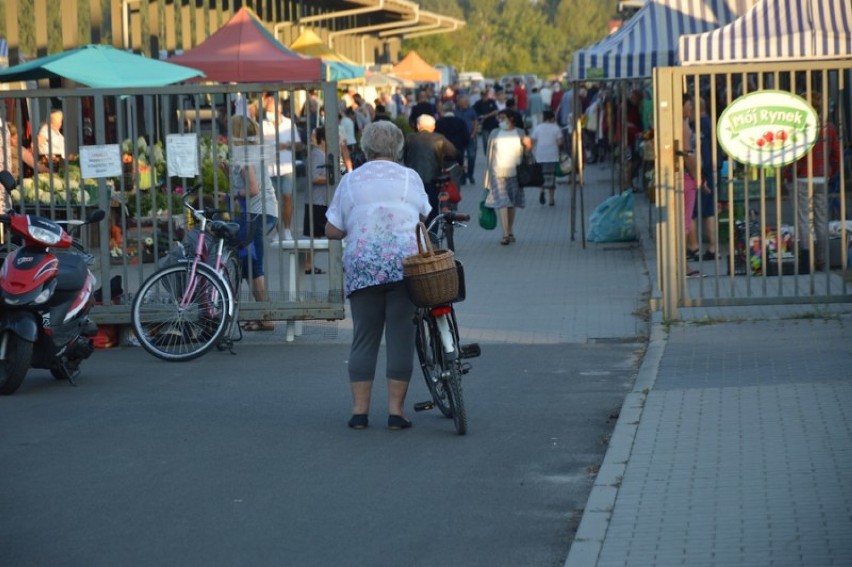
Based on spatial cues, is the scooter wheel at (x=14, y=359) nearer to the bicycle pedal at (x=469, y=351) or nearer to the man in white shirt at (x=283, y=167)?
the man in white shirt at (x=283, y=167)

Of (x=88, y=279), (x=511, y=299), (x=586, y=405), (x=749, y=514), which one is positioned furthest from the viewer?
(x=511, y=299)

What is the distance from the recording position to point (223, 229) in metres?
10.7

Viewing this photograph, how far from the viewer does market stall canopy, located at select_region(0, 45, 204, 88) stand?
50.1ft

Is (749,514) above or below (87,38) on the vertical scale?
below

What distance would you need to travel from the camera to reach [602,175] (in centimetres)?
3191

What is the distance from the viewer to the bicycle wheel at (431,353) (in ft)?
26.1

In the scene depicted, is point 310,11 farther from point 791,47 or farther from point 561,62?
point 561,62

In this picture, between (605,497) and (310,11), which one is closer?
(605,497)

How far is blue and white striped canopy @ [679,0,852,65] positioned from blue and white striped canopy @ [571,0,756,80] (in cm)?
193

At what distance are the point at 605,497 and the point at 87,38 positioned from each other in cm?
2042

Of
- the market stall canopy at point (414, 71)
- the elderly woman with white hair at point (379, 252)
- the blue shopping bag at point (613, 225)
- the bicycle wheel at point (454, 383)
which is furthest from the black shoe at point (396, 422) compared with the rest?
the market stall canopy at point (414, 71)

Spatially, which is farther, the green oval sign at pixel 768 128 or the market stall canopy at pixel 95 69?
the market stall canopy at pixel 95 69

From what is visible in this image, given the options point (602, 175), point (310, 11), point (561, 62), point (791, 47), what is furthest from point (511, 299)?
point (561, 62)

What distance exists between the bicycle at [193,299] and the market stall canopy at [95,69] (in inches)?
190
